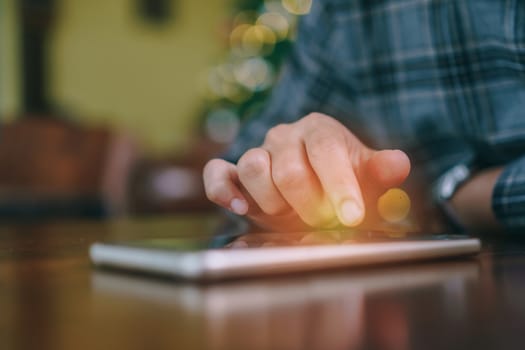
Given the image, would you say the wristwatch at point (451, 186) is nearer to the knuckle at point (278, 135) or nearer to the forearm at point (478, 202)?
the forearm at point (478, 202)

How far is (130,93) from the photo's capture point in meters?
4.43

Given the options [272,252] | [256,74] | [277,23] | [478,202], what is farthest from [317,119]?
[256,74]

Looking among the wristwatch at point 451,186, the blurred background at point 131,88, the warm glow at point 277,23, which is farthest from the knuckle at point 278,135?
the warm glow at point 277,23

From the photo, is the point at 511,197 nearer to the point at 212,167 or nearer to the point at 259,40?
the point at 212,167

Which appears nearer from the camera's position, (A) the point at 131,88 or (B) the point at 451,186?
(B) the point at 451,186

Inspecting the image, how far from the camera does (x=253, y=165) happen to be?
35 centimetres

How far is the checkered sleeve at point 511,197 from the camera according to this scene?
51cm

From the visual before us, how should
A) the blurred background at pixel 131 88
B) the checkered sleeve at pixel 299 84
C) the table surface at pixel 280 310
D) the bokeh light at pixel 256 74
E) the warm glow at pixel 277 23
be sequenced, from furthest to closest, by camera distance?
1. the bokeh light at pixel 256 74
2. the warm glow at pixel 277 23
3. the blurred background at pixel 131 88
4. the checkered sleeve at pixel 299 84
5. the table surface at pixel 280 310

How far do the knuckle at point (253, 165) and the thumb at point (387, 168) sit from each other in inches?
2.3

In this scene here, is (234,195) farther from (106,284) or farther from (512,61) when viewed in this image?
(512,61)

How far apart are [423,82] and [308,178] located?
352mm

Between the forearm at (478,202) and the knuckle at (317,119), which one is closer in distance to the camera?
the knuckle at (317,119)

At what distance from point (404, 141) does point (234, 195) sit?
1.19 ft

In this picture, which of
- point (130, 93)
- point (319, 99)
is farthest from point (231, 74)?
point (319, 99)
